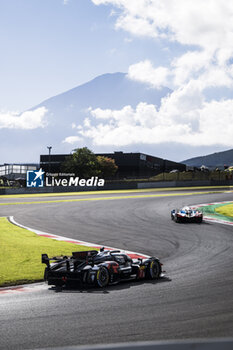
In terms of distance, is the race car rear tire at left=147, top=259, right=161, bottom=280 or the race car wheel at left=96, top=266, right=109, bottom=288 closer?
the race car wheel at left=96, top=266, right=109, bottom=288

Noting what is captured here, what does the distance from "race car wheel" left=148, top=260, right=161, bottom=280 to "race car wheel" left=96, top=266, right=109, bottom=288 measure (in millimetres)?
1387

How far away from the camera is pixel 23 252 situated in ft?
51.7

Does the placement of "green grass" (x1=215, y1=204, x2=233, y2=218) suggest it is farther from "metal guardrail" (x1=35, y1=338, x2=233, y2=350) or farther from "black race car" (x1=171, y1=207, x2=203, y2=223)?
"metal guardrail" (x1=35, y1=338, x2=233, y2=350)

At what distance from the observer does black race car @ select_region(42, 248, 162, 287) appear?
1051cm

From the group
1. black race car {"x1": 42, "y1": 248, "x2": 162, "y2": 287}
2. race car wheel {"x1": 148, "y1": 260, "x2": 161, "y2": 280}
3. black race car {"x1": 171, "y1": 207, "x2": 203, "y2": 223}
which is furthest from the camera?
black race car {"x1": 171, "y1": 207, "x2": 203, "y2": 223}

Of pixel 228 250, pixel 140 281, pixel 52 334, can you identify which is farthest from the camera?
pixel 228 250

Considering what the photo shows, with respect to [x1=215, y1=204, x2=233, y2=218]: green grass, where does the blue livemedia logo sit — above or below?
above

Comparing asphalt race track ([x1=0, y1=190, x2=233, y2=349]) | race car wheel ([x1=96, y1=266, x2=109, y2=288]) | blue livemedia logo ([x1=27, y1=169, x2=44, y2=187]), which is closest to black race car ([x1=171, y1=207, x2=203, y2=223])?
asphalt race track ([x1=0, y1=190, x2=233, y2=349])

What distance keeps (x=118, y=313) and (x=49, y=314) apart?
1.30m

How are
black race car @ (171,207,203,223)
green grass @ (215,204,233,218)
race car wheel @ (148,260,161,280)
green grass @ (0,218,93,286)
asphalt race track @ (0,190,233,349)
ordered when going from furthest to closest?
green grass @ (215,204,233,218)
black race car @ (171,207,203,223)
green grass @ (0,218,93,286)
race car wheel @ (148,260,161,280)
asphalt race track @ (0,190,233,349)

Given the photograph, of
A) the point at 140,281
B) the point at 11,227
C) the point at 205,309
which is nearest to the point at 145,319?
the point at 205,309

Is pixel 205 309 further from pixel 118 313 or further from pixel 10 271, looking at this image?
pixel 10 271

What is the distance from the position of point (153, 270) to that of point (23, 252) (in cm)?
602

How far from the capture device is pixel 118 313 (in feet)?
26.7
